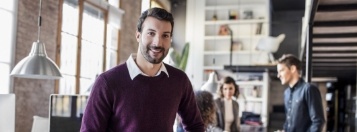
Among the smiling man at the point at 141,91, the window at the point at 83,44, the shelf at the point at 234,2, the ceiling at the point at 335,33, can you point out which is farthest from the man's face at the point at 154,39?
the shelf at the point at 234,2

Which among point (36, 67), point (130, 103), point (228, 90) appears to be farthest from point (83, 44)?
point (130, 103)

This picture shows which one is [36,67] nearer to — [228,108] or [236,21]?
[228,108]

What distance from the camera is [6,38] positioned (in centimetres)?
423

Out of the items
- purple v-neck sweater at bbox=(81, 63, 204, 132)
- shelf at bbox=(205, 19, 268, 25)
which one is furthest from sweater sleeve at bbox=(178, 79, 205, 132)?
shelf at bbox=(205, 19, 268, 25)

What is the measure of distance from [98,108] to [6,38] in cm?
340

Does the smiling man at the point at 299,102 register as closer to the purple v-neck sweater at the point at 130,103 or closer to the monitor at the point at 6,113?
the purple v-neck sweater at the point at 130,103

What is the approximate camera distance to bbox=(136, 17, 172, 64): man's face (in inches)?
48.8

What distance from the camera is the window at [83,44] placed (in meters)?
5.54

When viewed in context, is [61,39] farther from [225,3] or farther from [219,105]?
[225,3]

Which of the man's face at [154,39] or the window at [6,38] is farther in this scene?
the window at [6,38]

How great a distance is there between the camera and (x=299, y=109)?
3.03 meters

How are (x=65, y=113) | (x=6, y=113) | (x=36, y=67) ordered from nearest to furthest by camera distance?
(x=6, y=113), (x=65, y=113), (x=36, y=67)

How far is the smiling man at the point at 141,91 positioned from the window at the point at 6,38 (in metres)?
3.32

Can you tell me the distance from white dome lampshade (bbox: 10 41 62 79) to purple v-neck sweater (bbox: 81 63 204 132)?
1502 millimetres
